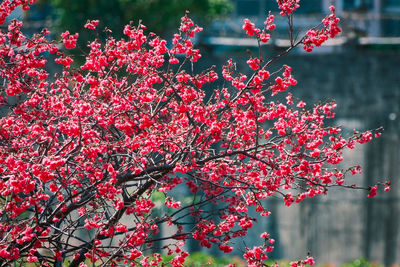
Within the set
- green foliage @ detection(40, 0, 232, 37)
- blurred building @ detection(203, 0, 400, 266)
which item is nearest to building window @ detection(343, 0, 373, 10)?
blurred building @ detection(203, 0, 400, 266)

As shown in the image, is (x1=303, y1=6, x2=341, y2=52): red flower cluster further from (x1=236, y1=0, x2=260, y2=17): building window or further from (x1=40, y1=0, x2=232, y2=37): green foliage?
(x1=236, y1=0, x2=260, y2=17): building window

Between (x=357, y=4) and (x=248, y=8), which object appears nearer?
(x=357, y=4)

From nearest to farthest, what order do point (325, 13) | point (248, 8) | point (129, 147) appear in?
point (129, 147), point (325, 13), point (248, 8)

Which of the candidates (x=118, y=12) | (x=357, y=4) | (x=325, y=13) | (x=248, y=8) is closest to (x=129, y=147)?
(x=118, y=12)

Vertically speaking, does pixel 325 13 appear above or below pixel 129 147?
above

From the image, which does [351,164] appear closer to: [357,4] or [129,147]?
[357,4]

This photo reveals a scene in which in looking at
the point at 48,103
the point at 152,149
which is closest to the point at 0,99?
the point at 48,103

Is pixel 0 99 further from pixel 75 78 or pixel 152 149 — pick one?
pixel 152 149

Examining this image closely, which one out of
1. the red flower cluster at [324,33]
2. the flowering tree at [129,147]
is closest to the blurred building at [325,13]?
the flowering tree at [129,147]

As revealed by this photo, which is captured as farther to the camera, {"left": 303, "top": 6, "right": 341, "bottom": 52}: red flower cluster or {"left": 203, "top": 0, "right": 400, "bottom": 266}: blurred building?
{"left": 203, "top": 0, "right": 400, "bottom": 266}: blurred building

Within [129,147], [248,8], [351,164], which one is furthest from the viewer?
[248,8]

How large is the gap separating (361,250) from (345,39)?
4.65m

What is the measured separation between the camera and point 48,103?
5.77m

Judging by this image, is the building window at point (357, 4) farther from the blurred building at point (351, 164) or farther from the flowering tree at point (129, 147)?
the flowering tree at point (129, 147)
